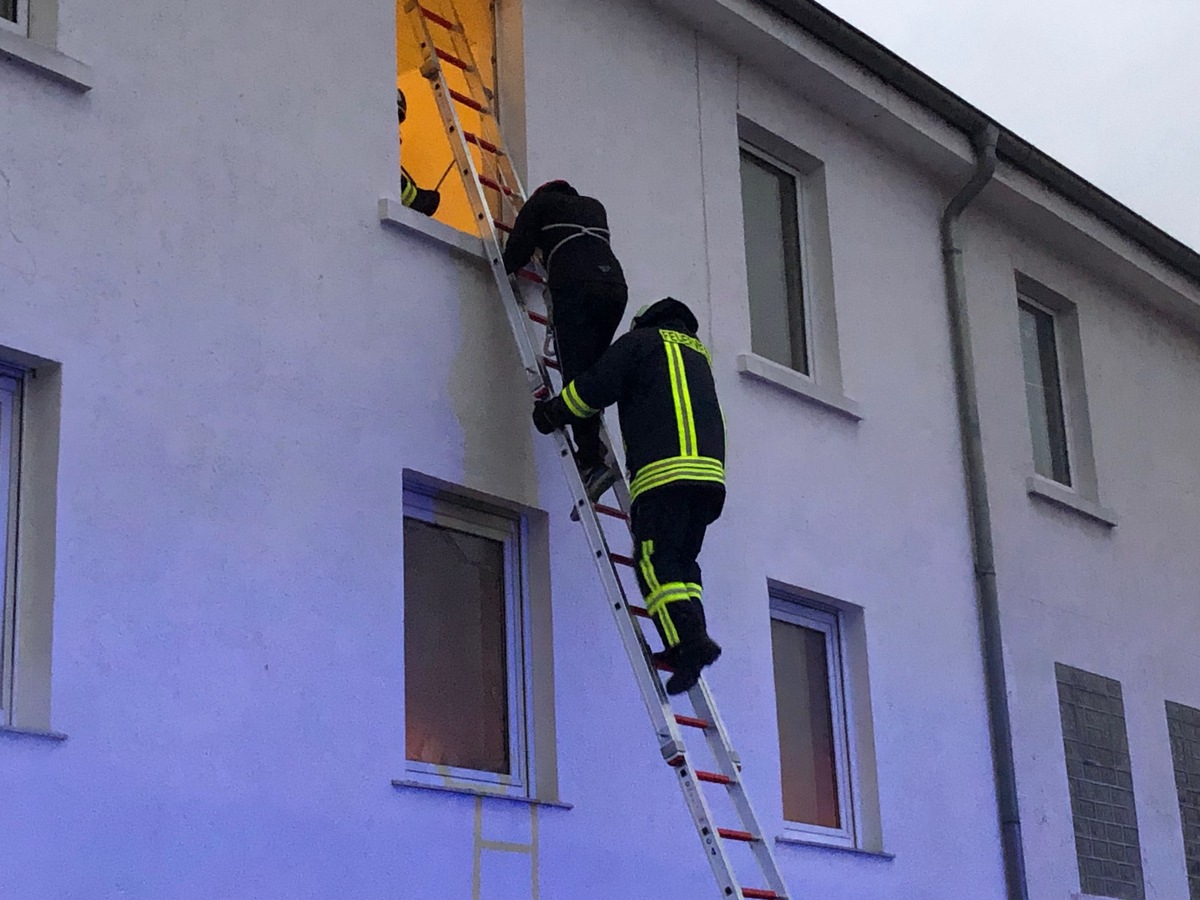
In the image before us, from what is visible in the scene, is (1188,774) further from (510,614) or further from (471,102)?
(471,102)

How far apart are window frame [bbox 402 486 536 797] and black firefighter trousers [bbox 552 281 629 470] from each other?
534mm

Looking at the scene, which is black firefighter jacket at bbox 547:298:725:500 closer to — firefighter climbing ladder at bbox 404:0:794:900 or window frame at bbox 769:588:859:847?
firefighter climbing ladder at bbox 404:0:794:900

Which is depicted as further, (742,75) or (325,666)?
(742,75)

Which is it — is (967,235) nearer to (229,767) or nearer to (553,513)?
(553,513)

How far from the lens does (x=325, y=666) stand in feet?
23.2

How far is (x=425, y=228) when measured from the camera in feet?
26.7

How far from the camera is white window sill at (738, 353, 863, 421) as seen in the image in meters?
9.70

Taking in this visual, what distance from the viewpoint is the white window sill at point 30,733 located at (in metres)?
5.93

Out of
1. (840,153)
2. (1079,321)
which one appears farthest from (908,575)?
(1079,321)

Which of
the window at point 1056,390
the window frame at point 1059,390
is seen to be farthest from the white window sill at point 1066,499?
the window frame at point 1059,390

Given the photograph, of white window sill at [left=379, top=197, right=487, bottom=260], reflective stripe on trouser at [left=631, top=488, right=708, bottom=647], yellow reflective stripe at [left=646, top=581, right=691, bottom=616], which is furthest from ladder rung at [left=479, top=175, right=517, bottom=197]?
yellow reflective stripe at [left=646, top=581, right=691, bottom=616]

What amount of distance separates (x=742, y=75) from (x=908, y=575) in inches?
114

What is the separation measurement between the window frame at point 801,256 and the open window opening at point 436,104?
1707 mm

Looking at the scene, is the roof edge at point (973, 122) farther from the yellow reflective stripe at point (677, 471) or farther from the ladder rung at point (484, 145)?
the yellow reflective stripe at point (677, 471)
